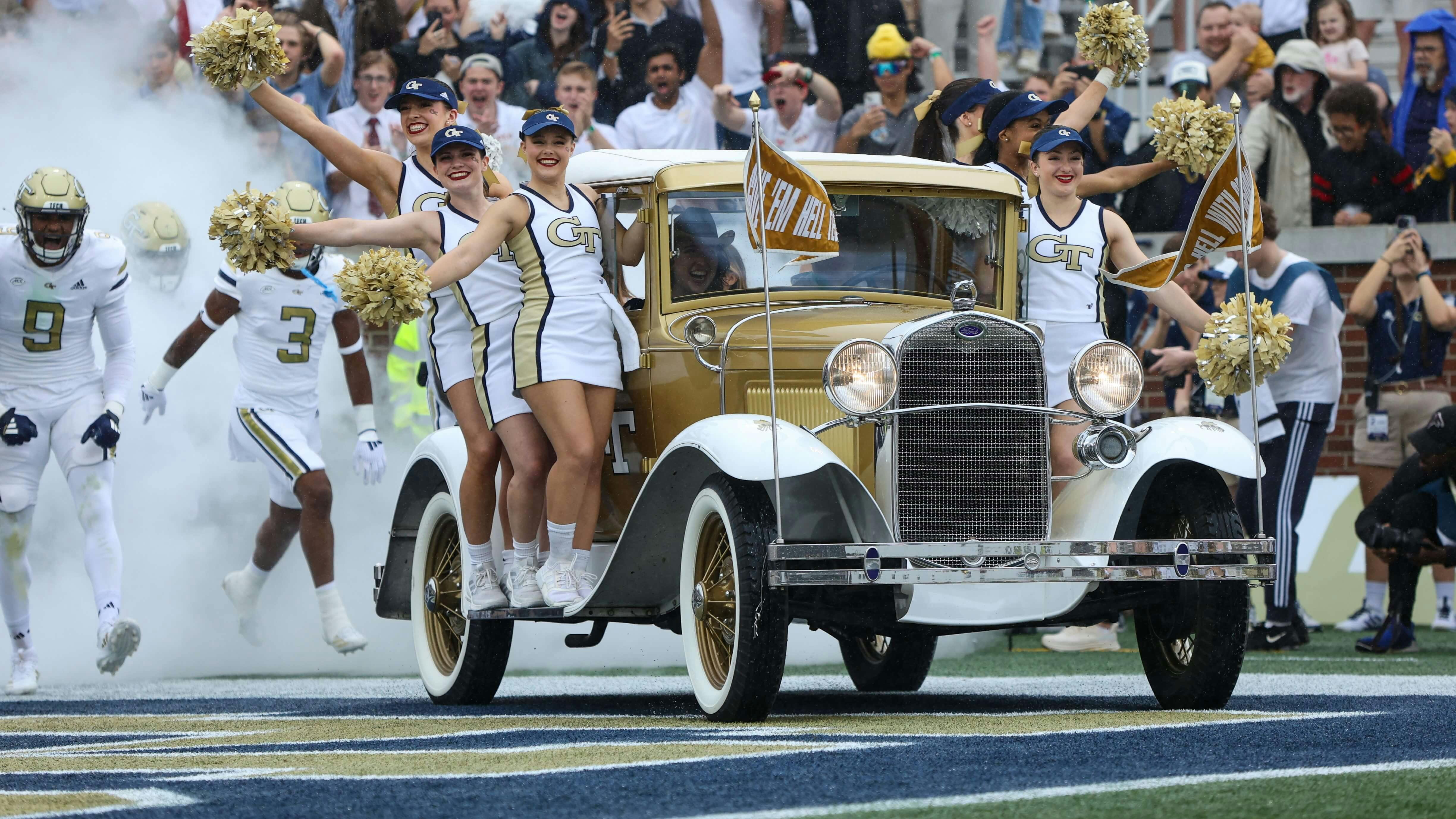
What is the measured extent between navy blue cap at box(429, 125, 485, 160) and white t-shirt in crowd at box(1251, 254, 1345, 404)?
486 centimetres

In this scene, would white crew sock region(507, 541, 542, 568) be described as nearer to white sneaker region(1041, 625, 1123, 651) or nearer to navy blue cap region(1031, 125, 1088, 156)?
navy blue cap region(1031, 125, 1088, 156)

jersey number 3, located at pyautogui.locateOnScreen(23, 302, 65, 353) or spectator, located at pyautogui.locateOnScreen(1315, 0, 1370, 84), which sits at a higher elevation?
spectator, located at pyautogui.locateOnScreen(1315, 0, 1370, 84)

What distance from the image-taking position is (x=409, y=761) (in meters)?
5.29

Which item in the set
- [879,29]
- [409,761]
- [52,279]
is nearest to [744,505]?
[409,761]

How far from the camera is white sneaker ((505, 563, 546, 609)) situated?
7.39m

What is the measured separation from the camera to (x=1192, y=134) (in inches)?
313

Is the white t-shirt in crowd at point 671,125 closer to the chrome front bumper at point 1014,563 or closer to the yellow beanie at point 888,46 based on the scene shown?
the yellow beanie at point 888,46


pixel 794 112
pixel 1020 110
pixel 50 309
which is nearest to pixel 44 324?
pixel 50 309

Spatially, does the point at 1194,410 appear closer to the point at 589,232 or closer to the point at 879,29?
the point at 879,29

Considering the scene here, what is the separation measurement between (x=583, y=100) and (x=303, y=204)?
12.8ft

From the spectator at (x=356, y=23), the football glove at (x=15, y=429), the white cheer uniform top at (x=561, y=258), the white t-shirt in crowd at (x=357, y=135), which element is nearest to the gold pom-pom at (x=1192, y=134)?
the white cheer uniform top at (x=561, y=258)

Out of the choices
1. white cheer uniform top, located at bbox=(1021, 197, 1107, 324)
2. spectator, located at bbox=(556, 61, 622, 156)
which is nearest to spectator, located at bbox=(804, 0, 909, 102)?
spectator, located at bbox=(556, 61, 622, 156)

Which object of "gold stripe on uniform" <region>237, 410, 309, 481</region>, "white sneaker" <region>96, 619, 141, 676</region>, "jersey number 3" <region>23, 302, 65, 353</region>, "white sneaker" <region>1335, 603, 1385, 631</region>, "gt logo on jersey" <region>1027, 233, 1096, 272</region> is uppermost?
"gt logo on jersey" <region>1027, 233, 1096, 272</region>

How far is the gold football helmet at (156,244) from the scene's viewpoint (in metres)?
11.7
